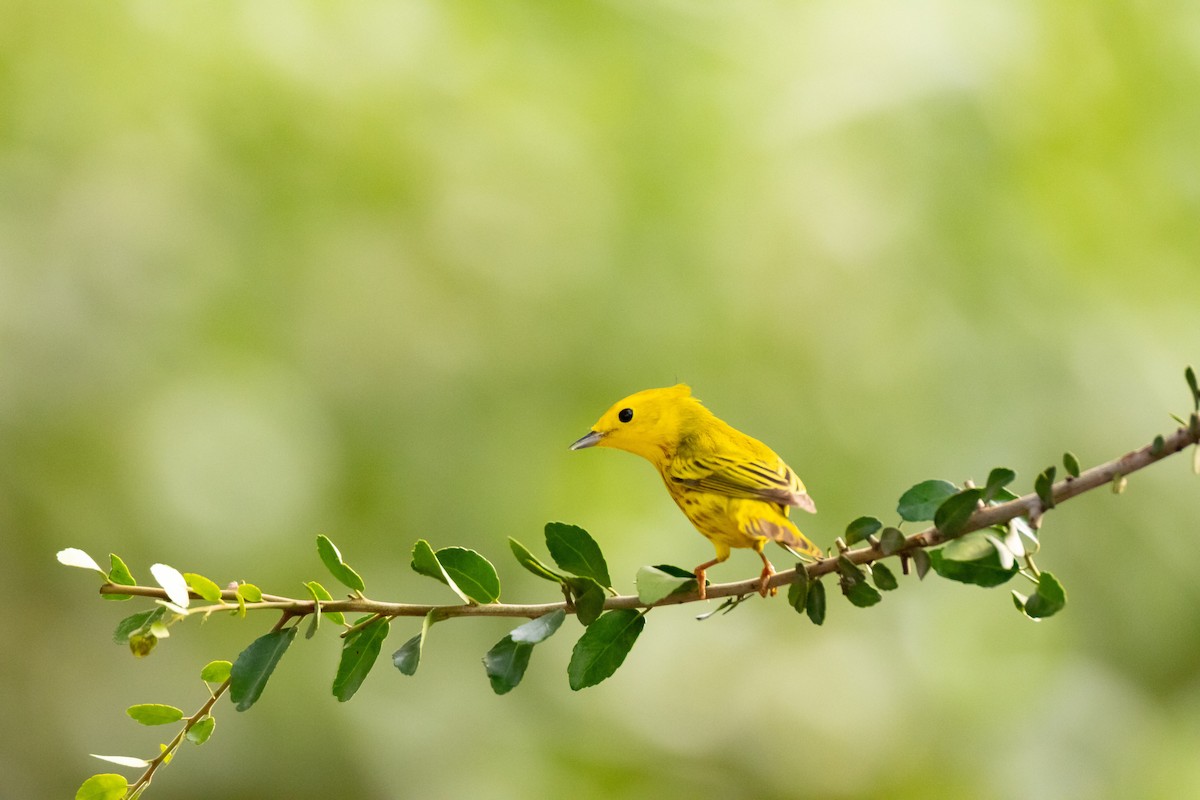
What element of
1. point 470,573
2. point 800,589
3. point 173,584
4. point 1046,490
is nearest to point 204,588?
point 173,584

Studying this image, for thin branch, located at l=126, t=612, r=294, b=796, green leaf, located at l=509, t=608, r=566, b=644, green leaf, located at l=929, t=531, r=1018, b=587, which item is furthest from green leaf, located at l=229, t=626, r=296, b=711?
green leaf, located at l=929, t=531, r=1018, b=587

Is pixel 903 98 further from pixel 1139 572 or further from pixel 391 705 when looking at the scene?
pixel 391 705

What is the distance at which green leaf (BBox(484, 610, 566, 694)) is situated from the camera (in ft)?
1.92

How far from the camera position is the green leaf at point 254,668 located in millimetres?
582

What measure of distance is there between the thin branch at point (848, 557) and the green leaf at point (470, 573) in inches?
0.9

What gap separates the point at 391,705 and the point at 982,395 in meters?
1.48

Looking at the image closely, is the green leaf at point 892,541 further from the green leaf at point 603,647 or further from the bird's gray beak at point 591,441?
the bird's gray beak at point 591,441

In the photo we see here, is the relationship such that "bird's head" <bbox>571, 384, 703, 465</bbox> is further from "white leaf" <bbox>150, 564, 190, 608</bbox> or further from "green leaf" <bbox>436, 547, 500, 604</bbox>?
"white leaf" <bbox>150, 564, 190, 608</bbox>

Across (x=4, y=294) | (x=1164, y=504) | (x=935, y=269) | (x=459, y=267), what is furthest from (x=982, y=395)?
(x=4, y=294)

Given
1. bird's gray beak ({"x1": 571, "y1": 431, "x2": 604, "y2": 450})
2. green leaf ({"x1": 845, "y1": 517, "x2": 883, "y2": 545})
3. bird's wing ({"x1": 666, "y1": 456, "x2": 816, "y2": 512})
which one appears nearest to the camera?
green leaf ({"x1": 845, "y1": 517, "x2": 883, "y2": 545})

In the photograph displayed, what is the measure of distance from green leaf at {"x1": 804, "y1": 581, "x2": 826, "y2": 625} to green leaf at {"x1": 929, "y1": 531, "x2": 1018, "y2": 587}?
55 mm

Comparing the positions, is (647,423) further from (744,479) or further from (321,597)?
(321,597)

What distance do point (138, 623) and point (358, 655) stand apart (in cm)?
11

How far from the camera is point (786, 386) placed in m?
2.65
